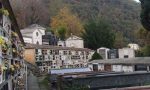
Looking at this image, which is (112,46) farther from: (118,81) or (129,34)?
(118,81)

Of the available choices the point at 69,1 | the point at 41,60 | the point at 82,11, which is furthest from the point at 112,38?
the point at 69,1

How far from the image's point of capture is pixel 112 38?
82.6m

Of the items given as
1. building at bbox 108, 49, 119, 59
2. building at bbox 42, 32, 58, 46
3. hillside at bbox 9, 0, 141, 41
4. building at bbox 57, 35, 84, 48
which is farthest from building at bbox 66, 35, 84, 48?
hillside at bbox 9, 0, 141, 41

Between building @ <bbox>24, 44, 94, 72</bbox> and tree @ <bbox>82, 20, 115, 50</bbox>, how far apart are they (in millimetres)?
9150

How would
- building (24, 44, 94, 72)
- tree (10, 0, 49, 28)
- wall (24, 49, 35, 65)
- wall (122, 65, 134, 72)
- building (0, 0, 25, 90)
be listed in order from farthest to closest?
1. tree (10, 0, 49, 28)
2. building (24, 44, 94, 72)
3. wall (24, 49, 35, 65)
4. wall (122, 65, 134, 72)
5. building (0, 0, 25, 90)

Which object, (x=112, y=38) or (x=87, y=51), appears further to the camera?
(x=112, y=38)

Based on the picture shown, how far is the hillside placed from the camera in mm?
109438

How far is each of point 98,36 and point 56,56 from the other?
19529mm

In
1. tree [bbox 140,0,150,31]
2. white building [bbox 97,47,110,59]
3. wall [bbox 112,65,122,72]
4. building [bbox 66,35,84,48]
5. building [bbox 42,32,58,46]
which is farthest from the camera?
building [bbox 42,32,58,46]

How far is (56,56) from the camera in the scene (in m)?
64.6

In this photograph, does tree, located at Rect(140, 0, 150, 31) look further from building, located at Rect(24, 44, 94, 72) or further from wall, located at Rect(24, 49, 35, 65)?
wall, located at Rect(24, 49, 35, 65)

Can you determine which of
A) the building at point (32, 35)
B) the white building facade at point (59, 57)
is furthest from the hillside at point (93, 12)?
the white building facade at point (59, 57)

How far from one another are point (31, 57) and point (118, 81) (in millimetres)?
35215

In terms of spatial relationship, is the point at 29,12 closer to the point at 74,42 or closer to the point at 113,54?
the point at 74,42
